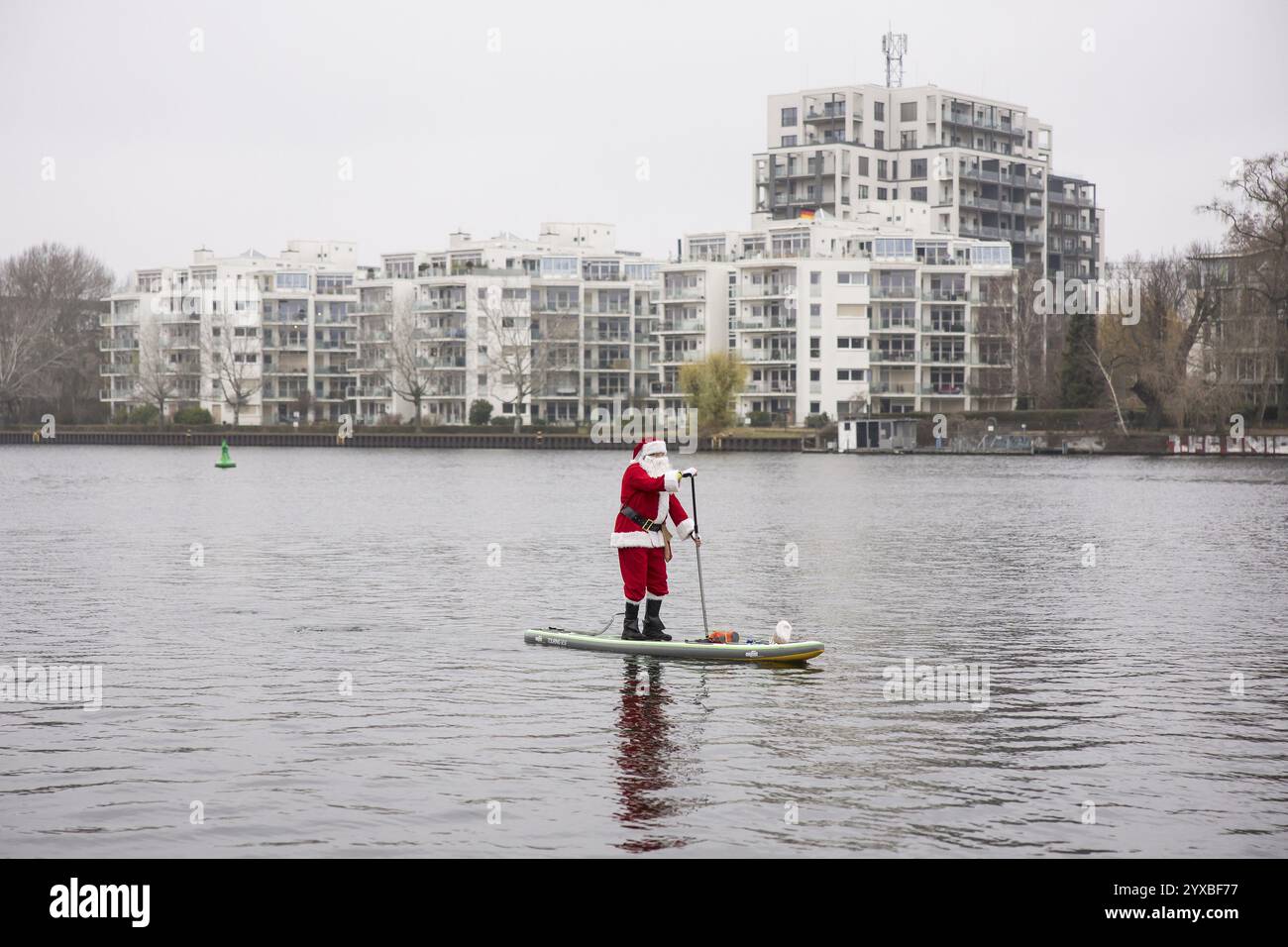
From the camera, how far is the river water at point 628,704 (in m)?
14.0

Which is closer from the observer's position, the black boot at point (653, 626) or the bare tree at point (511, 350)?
the black boot at point (653, 626)

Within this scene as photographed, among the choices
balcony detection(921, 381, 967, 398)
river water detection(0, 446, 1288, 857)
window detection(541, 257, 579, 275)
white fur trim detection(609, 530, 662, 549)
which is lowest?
river water detection(0, 446, 1288, 857)

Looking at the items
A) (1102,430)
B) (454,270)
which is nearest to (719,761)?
(1102,430)

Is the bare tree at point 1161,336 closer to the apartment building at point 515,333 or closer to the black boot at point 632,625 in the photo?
the apartment building at point 515,333

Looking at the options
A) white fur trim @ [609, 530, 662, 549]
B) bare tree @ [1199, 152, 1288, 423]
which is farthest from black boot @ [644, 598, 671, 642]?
bare tree @ [1199, 152, 1288, 423]

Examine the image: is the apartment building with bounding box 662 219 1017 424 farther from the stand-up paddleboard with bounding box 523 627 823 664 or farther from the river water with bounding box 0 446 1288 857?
the stand-up paddleboard with bounding box 523 627 823 664

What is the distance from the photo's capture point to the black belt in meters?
22.2

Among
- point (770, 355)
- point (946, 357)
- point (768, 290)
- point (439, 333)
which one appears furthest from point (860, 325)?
point (439, 333)

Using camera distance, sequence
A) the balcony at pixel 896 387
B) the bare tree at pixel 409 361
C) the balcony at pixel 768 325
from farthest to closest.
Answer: the bare tree at pixel 409 361, the balcony at pixel 896 387, the balcony at pixel 768 325

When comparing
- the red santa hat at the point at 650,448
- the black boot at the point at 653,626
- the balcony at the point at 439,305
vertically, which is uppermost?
the balcony at the point at 439,305

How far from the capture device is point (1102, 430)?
137 meters

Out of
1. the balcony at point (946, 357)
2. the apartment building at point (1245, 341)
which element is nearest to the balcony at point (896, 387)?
the balcony at point (946, 357)
